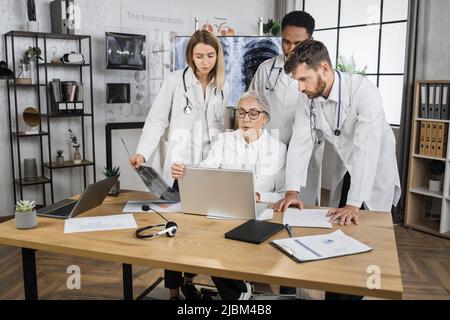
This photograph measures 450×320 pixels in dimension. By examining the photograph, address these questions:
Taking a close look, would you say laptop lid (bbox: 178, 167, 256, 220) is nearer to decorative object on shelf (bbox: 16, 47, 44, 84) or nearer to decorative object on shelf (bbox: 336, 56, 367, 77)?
decorative object on shelf (bbox: 16, 47, 44, 84)

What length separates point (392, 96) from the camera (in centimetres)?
512

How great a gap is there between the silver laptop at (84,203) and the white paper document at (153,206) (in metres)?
0.13

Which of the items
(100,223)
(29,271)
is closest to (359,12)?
(100,223)

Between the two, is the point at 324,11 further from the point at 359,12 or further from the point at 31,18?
the point at 31,18

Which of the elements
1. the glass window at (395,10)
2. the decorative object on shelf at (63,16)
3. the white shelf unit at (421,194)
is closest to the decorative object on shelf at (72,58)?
the decorative object on shelf at (63,16)

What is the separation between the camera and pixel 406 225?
4426 millimetres

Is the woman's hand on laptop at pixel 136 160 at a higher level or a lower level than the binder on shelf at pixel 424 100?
lower

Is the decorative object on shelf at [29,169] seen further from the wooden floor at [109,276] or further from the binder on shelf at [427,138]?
the binder on shelf at [427,138]

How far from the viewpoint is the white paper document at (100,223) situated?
1.84 meters

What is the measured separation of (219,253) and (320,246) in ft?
1.17

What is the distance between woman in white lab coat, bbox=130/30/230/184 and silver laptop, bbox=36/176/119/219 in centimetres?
39

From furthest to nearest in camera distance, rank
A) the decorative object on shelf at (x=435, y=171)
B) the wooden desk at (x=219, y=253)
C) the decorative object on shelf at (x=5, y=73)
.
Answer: the decorative object on shelf at (x=435, y=171), the decorative object on shelf at (x=5, y=73), the wooden desk at (x=219, y=253)
